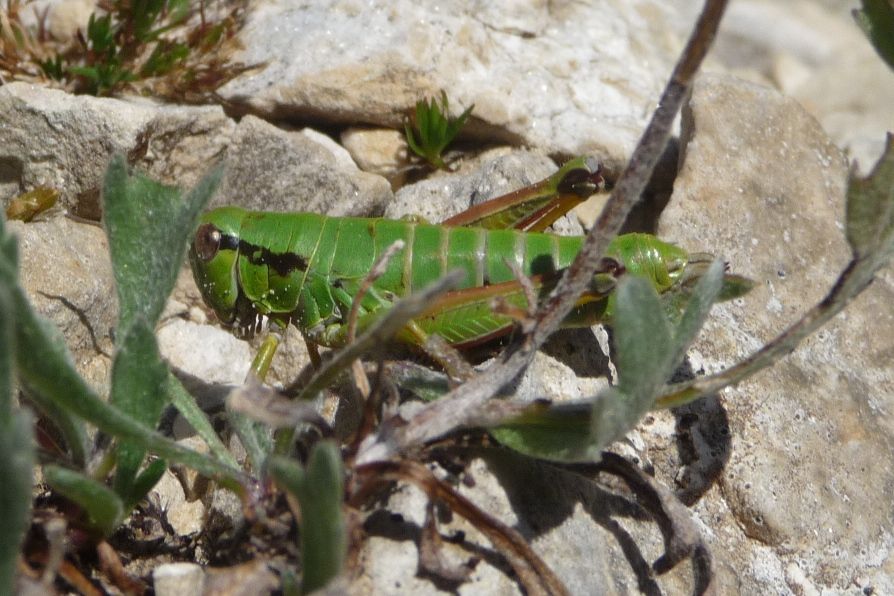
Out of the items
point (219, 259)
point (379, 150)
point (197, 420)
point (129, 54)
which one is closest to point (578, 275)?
point (197, 420)

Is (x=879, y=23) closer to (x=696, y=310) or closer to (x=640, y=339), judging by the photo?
(x=696, y=310)

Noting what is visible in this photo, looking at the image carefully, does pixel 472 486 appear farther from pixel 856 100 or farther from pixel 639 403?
pixel 856 100

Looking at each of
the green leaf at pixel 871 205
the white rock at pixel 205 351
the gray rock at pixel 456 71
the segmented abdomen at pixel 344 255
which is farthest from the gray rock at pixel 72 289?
the green leaf at pixel 871 205

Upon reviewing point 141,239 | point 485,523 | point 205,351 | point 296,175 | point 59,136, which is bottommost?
point 205,351

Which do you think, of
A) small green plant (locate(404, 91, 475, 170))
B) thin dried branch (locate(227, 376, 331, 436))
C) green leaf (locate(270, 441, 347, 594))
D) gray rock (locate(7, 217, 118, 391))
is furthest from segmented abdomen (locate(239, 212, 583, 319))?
green leaf (locate(270, 441, 347, 594))

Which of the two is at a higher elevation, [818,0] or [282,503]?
[282,503]

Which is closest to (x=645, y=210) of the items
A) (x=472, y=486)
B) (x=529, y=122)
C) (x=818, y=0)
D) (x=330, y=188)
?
(x=529, y=122)
